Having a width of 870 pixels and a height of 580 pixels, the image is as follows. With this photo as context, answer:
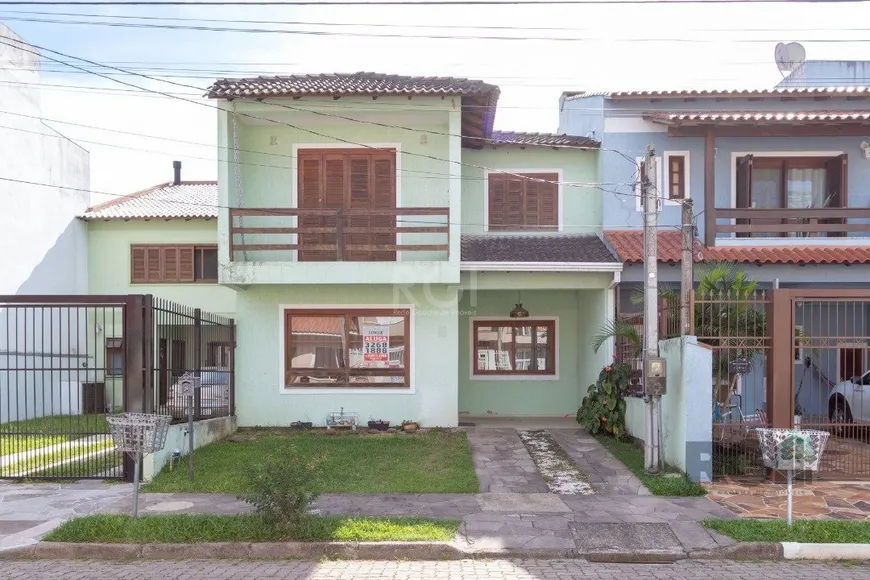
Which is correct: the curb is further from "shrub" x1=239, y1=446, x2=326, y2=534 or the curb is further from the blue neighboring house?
the blue neighboring house

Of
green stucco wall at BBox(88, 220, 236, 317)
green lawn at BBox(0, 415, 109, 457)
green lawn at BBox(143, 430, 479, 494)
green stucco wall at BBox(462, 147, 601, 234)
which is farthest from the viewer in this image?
green stucco wall at BBox(88, 220, 236, 317)

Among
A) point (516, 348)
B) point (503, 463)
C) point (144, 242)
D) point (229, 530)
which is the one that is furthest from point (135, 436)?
point (144, 242)

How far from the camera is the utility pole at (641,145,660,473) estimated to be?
970cm

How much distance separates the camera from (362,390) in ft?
44.1

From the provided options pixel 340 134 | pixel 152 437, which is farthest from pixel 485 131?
pixel 152 437

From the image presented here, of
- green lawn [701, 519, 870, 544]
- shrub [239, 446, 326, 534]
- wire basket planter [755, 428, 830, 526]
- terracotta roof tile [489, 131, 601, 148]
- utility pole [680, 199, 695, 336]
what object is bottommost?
green lawn [701, 519, 870, 544]

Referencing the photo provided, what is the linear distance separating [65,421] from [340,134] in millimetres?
8512

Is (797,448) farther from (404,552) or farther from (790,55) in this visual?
(790,55)

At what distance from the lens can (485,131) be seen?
14492mm

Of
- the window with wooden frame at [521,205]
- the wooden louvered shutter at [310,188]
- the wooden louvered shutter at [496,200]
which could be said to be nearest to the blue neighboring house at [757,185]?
the window with wooden frame at [521,205]

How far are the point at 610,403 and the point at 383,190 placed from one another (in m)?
5.75

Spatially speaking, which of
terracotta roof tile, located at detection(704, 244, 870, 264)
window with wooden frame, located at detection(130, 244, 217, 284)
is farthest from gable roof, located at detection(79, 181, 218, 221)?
terracotta roof tile, located at detection(704, 244, 870, 264)

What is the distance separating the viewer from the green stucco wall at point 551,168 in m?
14.8

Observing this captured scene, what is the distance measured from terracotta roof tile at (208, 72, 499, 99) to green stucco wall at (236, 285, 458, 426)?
3550mm
